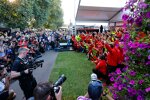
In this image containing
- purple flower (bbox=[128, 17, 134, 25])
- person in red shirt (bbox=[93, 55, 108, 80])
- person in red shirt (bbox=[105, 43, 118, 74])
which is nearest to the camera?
purple flower (bbox=[128, 17, 134, 25])

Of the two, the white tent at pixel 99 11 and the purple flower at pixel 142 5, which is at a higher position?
the white tent at pixel 99 11

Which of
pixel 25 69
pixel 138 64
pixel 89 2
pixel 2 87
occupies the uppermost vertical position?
pixel 89 2

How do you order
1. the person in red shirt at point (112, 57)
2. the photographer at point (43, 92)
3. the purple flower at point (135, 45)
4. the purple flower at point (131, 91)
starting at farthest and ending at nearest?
the person in red shirt at point (112, 57), the purple flower at point (131, 91), the purple flower at point (135, 45), the photographer at point (43, 92)

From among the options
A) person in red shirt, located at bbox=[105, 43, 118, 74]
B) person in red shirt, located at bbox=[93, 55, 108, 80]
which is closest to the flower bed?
person in red shirt, located at bbox=[105, 43, 118, 74]

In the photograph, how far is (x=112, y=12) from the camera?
26.0 metres

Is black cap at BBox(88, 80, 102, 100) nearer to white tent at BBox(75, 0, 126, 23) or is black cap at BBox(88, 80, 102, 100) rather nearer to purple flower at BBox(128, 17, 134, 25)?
purple flower at BBox(128, 17, 134, 25)

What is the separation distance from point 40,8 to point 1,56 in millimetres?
16990

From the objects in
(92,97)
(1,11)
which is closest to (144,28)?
(92,97)

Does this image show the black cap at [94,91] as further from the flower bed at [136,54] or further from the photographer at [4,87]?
the photographer at [4,87]

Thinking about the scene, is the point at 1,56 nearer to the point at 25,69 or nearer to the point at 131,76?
the point at 25,69

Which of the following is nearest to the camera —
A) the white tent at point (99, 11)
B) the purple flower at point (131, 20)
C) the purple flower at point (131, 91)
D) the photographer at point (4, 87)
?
the purple flower at point (131, 91)

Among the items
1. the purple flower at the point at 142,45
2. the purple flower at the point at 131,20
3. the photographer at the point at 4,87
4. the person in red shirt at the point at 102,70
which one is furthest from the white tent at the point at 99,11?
the purple flower at the point at 142,45

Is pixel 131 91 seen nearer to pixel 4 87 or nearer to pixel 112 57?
pixel 4 87

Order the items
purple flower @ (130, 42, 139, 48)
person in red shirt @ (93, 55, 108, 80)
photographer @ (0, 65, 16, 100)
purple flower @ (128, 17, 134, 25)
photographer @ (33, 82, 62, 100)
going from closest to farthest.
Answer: photographer @ (33, 82, 62, 100)
purple flower @ (130, 42, 139, 48)
purple flower @ (128, 17, 134, 25)
photographer @ (0, 65, 16, 100)
person in red shirt @ (93, 55, 108, 80)
